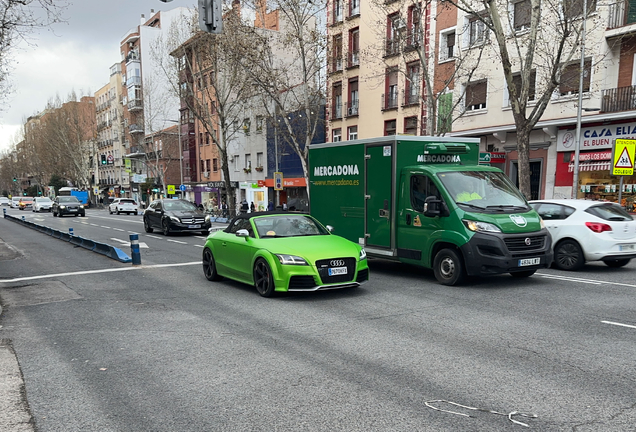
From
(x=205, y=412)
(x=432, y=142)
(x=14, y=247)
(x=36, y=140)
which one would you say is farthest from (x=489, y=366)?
(x=36, y=140)

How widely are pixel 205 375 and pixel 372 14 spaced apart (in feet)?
105

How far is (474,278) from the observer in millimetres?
9984

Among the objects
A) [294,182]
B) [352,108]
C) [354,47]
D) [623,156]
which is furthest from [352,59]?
[623,156]

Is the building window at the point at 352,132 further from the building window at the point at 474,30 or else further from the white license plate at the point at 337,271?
the white license plate at the point at 337,271

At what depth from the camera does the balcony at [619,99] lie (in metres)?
19.4

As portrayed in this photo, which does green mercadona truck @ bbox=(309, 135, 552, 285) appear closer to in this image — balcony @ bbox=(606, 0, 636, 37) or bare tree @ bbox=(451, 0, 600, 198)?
bare tree @ bbox=(451, 0, 600, 198)

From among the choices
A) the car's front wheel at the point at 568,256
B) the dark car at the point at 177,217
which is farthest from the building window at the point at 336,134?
the car's front wheel at the point at 568,256

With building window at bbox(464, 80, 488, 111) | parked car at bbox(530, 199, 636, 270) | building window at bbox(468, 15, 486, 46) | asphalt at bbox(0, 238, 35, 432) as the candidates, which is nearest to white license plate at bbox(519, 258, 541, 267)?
parked car at bbox(530, 199, 636, 270)

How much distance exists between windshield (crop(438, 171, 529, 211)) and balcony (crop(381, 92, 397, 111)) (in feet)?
72.9

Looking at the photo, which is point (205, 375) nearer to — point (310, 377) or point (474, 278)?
point (310, 377)

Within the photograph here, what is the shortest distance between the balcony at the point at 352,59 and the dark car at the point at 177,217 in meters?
17.6

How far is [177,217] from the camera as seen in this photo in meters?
21.0

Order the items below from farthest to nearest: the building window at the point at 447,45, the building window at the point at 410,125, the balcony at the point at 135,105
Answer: the balcony at the point at 135,105
the building window at the point at 410,125
the building window at the point at 447,45

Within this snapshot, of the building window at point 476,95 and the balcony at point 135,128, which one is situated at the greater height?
the balcony at point 135,128
